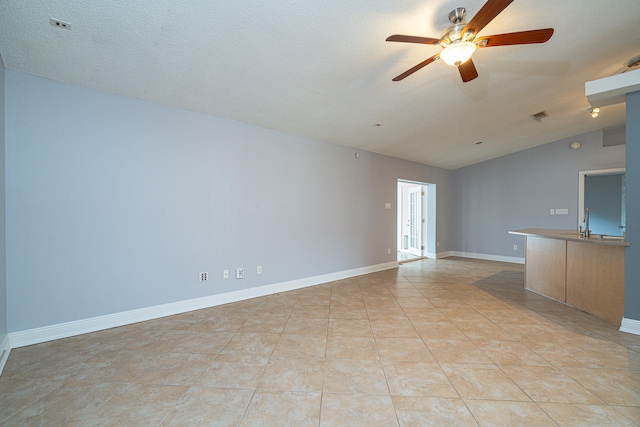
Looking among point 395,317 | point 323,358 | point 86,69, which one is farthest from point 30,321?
point 395,317

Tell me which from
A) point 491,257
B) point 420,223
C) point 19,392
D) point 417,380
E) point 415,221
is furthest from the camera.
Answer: point 415,221

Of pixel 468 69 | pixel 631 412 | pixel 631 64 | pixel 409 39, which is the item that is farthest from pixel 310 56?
pixel 631 64

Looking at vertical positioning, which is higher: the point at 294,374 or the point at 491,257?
the point at 491,257

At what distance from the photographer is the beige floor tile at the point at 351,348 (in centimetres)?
223

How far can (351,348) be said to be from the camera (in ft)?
7.79

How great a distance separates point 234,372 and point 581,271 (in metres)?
4.25

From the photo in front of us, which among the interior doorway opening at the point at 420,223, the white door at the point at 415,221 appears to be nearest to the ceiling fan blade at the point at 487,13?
the interior doorway opening at the point at 420,223

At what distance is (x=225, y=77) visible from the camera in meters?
2.68

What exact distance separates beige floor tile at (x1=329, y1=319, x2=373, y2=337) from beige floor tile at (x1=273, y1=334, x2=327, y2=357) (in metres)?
0.22

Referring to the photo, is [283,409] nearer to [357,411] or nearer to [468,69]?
[357,411]

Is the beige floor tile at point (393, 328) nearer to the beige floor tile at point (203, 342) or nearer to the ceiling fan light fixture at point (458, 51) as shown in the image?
the beige floor tile at point (203, 342)

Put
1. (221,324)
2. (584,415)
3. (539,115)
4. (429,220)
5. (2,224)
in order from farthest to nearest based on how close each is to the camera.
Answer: (429,220) < (539,115) < (221,324) < (2,224) < (584,415)

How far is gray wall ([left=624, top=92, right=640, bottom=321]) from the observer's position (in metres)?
2.69

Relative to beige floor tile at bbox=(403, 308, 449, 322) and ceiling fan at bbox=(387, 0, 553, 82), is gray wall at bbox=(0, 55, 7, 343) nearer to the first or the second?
ceiling fan at bbox=(387, 0, 553, 82)
